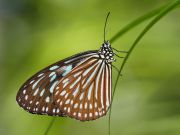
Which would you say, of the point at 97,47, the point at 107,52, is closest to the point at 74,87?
the point at 107,52

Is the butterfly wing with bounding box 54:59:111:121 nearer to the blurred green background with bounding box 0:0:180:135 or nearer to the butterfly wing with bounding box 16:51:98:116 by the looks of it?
the butterfly wing with bounding box 16:51:98:116

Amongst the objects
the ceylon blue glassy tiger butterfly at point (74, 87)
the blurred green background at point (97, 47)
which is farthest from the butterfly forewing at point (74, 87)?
the blurred green background at point (97, 47)

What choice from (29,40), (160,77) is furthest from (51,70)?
(29,40)

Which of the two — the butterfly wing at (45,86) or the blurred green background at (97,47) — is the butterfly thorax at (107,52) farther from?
the blurred green background at (97,47)

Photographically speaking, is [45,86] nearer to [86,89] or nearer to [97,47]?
[86,89]

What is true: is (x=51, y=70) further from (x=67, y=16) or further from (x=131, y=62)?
(x=67, y=16)

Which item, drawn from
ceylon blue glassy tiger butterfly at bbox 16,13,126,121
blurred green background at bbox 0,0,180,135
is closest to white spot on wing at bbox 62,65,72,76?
ceylon blue glassy tiger butterfly at bbox 16,13,126,121
